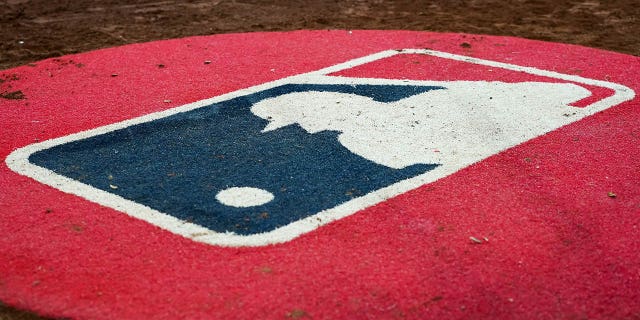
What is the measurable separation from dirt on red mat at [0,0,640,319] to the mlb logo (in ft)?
5.53

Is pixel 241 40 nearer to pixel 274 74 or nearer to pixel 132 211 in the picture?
pixel 274 74

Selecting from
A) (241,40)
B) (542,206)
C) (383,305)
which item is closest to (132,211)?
(383,305)

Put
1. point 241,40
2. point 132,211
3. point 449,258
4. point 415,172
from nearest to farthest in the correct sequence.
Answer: point 449,258
point 132,211
point 415,172
point 241,40

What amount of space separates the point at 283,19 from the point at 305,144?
389cm

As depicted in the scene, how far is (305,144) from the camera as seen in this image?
4508 mm

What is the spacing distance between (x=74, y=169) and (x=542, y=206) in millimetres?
2753

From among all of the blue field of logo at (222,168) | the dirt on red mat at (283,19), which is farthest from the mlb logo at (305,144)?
the dirt on red mat at (283,19)

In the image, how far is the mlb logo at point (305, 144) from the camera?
3.66 m

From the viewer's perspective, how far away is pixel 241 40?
713 centimetres

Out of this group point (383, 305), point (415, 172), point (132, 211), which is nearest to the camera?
point (383, 305)

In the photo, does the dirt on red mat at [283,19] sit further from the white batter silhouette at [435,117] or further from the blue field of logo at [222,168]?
the blue field of logo at [222,168]

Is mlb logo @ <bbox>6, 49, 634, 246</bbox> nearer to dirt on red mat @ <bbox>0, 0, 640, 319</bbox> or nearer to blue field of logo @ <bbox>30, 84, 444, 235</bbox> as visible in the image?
blue field of logo @ <bbox>30, 84, 444, 235</bbox>

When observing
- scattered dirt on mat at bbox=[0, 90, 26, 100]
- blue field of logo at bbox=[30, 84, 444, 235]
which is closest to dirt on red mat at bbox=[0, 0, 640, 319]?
scattered dirt on mat at bbox=[0, 90, 26, 100]

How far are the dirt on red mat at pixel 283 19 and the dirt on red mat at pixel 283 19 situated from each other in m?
0.01
